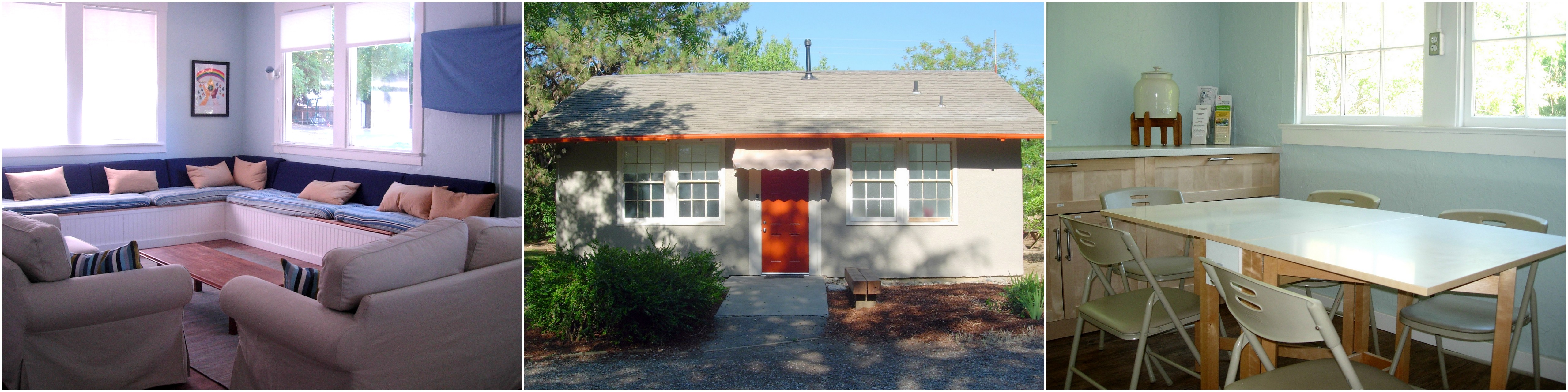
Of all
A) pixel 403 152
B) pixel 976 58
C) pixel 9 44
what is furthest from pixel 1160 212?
pixel 9 44

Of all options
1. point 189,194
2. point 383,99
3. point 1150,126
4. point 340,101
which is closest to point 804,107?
point 1150,126

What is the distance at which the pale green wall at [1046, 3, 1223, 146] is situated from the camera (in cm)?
464

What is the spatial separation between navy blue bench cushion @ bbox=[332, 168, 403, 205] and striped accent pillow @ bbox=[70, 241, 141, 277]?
3.24 metres

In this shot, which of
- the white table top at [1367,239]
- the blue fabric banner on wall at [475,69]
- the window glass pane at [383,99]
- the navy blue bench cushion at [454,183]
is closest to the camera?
the white table top at [1367,239]

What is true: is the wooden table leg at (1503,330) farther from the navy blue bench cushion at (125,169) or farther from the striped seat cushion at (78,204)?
the navy blue bench cushion at (125,169)

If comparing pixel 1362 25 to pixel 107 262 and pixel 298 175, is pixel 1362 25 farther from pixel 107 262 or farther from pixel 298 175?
pixel 298 175

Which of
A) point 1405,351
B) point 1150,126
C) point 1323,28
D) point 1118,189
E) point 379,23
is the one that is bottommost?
point 1405,351

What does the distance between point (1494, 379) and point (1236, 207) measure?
52.3 inches

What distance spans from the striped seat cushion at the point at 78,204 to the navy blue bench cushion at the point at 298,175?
1084mm

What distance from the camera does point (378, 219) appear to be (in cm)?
642

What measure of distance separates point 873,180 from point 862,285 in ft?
1.20

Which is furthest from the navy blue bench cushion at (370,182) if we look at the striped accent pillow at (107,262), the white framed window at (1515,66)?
the white framed window at (1515,66)

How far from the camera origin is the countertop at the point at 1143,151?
13.7 ft

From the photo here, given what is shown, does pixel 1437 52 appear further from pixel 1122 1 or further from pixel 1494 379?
pixel 1494 379
